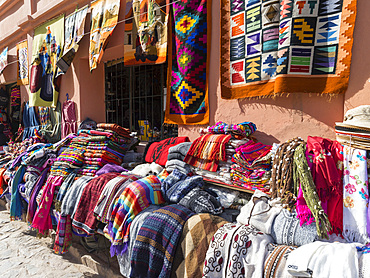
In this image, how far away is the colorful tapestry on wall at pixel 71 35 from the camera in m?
4.62

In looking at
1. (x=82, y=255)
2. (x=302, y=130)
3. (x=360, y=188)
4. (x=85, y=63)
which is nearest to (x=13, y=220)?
(x=82, y=255)

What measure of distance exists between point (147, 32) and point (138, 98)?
1.33 metres

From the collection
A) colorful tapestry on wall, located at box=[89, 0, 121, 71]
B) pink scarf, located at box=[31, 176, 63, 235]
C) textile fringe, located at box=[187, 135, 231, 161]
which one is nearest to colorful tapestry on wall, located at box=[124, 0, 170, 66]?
colorful tapestry on wall, located at box=[89, 0, 121, 71]

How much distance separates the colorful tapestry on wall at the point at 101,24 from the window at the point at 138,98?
710 millimetres

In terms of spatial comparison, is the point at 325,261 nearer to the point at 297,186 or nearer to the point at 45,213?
the point at 297,186

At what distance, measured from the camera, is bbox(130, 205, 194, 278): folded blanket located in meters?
2.02

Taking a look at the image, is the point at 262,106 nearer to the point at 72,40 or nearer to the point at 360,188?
the point at 360,188

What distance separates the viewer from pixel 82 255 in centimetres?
337

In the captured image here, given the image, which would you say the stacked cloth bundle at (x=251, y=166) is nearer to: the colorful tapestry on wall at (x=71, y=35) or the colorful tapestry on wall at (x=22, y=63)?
the colorful tapestry on wall at (x=71, y=35)

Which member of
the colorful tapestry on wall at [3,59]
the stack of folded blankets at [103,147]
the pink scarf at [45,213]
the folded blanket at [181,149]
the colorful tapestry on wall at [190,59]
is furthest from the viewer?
the colorful tapestry on wall at [3,59]

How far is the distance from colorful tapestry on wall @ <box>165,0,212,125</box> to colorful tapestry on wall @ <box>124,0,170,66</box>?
144 mm

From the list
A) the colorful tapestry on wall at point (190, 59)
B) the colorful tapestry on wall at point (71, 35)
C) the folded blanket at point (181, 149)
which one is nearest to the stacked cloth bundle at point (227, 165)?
the folded blanket at point (181, 149)

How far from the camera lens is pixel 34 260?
131 inches

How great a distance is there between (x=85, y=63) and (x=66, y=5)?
1140 mm
